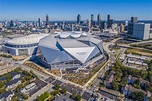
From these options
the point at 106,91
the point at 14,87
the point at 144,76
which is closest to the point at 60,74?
the point at 14,87

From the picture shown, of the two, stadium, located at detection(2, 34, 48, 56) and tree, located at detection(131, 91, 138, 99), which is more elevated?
stadium, located at detection(2, 34, 48, 56)

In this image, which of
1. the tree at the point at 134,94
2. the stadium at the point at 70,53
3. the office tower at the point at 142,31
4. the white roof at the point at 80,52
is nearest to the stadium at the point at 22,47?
the stadium at the point at 70,53

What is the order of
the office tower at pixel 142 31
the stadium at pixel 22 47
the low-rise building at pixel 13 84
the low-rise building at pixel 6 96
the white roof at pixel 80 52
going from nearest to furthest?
the low-rise building at pixel 6 96, the low-rise building at pixel 13 84, the white roof at pixel 80 52, the stadium at pixel 22 47, the office tower at pixel 142 31

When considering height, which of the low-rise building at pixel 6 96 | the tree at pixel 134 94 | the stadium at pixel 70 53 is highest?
the stadium at pixel 70 53

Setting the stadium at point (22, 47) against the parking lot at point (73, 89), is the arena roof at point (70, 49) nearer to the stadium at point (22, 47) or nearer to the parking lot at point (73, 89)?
the parking lot at point (73, 89)

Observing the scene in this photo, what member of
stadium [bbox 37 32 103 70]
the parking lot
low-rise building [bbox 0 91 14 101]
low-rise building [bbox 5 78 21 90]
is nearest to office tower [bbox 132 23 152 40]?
stadium [bbox 37 32 103 70]

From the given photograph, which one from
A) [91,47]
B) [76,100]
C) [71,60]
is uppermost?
[91,47]

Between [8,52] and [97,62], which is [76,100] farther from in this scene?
[8,52]

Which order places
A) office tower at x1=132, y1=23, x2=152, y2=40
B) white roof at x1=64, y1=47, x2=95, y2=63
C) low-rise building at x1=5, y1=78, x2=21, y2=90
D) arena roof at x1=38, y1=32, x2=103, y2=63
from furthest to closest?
office tower at x1=132, y1=23, x2=152, y2=40 < white roof at x1=64, y1=47, x2=95, y2=63 < arena roof at x1=38, y1=32, x2=103, y2=63 < low-rise building at x1=5, y1=78, x2=21, y2=90

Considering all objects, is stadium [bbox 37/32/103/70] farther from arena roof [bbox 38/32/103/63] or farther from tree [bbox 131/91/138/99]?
tree [bbox 131/91/138/99]
